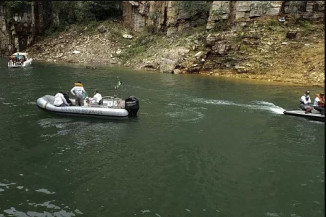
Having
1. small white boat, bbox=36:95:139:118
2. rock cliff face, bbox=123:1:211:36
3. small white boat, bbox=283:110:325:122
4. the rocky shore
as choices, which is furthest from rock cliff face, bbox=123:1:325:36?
small white boat, bbox=36:95:139:118

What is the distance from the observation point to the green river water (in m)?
12.8

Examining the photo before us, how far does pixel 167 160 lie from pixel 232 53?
2683cm

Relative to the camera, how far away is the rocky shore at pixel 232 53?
3822 centimetres

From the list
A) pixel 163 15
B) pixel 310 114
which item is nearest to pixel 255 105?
pixel 310 114

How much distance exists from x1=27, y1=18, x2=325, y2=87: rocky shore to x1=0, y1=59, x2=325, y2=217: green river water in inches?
385

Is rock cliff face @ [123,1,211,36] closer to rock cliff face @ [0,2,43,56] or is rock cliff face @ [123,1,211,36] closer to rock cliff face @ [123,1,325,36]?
rock cliff face @ [123,1,325,36]

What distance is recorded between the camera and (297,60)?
3862 cm

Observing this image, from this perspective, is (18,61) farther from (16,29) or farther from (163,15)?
(163,15)

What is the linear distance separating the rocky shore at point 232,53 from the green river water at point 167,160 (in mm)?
9782

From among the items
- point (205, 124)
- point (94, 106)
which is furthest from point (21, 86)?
point (205, 124)

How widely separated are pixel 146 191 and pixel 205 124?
930 centimetres

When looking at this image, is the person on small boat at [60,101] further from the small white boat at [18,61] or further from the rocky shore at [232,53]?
the small white boat at [18,61]

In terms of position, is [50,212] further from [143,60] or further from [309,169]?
[143,60]

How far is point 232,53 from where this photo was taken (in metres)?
41.5
